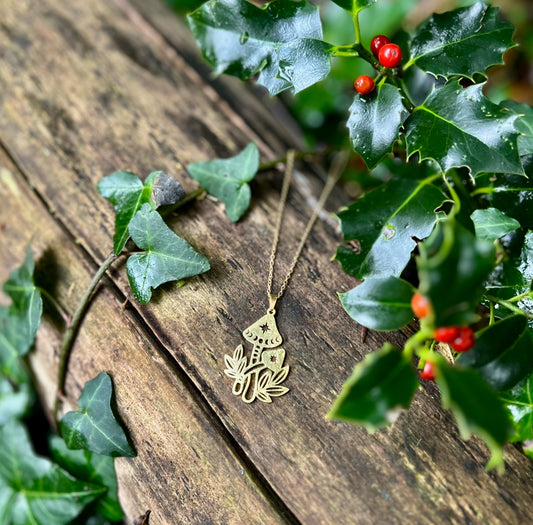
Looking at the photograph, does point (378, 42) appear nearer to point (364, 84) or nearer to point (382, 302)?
point (364, 84)

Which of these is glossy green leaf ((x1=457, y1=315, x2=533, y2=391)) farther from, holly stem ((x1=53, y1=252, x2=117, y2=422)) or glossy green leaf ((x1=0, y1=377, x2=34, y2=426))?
glossy green leaf ((x1=0, y1=377, x2=34, y2=426))

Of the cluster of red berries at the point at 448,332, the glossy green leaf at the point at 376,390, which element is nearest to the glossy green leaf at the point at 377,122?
the cluster of red berries at the point at 448,332

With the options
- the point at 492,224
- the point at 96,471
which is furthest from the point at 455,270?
the point at 96,471

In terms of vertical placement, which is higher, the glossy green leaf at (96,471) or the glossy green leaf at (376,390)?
the glossy green leaf at (376,390)

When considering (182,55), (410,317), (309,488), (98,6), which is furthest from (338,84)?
(309,488)

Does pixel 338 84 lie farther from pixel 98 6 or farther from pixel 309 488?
pixel 309 488

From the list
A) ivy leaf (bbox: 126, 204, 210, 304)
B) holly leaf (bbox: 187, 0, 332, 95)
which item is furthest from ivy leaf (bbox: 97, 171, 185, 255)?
holly leaf (bbox: 187, 0, 332, 95)

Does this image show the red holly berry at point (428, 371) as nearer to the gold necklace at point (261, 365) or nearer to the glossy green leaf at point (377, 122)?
the gold necklace at point (261, 365)
